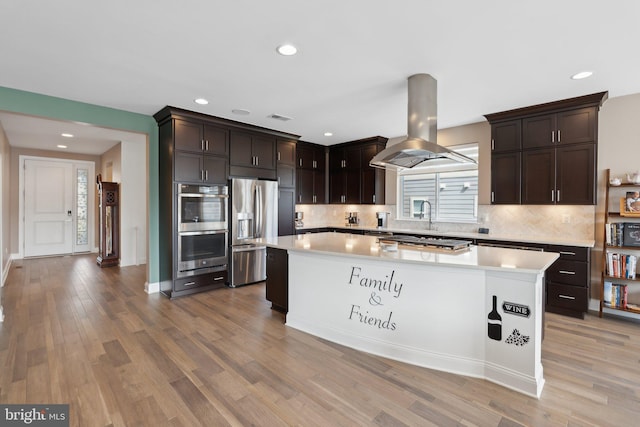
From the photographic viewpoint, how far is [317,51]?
2.71 m

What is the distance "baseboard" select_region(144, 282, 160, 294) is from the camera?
4625mm

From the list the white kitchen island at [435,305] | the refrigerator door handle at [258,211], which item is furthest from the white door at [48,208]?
the white kitchen island at [435,305]

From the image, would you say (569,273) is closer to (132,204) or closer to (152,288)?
(152,288)

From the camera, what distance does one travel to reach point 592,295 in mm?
3893

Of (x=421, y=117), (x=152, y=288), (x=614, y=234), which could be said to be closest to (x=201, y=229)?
(x=152, y=288)

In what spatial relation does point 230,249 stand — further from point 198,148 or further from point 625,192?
point 625,192

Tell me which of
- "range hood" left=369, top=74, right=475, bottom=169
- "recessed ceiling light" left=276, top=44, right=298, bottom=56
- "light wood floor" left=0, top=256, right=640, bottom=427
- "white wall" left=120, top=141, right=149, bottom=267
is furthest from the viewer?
"white wall" left=120, top=141, right=149, bottom=267

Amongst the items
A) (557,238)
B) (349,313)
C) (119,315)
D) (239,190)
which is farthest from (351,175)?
(119,315)

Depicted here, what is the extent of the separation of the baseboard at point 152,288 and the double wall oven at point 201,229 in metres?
0.56

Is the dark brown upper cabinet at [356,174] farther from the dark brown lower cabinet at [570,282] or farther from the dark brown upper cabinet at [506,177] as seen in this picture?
the dark brown lower cabinet at [570,282]

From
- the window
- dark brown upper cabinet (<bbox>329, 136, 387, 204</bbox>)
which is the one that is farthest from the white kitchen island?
dark brown upper cabinet (<bbox>329, 136, 387, 204</bbox>)

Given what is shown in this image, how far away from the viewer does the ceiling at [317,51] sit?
7.08 ft

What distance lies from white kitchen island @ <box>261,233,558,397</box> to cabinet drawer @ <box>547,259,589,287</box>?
56.5 inches

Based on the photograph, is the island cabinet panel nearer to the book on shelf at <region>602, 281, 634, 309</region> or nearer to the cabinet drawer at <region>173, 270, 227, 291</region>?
the book on shelf at <region>602, 281, 634, 309</region>
